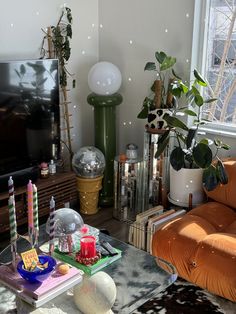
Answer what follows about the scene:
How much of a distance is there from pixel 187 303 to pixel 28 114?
157cm

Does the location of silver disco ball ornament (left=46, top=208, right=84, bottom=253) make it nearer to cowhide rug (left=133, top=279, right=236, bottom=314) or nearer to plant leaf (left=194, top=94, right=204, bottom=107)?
cowhide rug (left=133, top=279, right=236, bottom=314)

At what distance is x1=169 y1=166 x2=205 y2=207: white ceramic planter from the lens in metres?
2.80

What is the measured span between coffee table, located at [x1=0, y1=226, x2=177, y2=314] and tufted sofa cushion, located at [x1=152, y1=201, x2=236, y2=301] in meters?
0.25

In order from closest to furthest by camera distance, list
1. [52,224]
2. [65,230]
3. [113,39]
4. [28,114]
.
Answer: [52,224] < [65,230] < [28,114] < [113,39]

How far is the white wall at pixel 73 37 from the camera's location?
2812mm

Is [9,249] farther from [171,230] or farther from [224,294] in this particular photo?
[224,294]

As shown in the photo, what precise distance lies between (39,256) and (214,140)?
159 centimetres

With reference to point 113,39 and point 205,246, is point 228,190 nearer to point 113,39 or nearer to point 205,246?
point 205,246

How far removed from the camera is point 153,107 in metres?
2.94

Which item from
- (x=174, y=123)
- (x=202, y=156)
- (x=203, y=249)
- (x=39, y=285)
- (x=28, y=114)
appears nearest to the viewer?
(x=39, y=285)

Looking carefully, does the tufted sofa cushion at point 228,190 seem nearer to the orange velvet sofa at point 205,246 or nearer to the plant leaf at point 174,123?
the orange velvet sofa at point 205,246

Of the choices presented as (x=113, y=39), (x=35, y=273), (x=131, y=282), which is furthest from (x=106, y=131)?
(x=35, y=273)

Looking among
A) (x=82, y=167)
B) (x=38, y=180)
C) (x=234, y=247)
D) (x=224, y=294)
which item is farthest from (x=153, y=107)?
(x=224, y=294)

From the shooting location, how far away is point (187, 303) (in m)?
2.12
